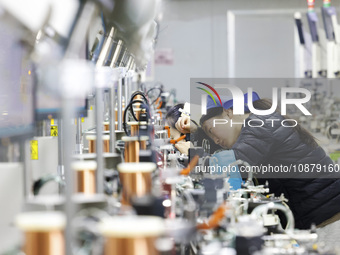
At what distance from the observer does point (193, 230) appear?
5.09 feet

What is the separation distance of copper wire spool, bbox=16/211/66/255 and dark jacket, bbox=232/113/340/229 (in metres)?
3.76

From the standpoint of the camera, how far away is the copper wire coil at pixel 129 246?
1203mm

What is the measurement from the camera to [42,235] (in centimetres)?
129

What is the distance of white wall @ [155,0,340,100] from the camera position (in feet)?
44.2

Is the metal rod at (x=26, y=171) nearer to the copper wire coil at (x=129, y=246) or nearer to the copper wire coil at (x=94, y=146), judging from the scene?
the copper wire coil at (x=94, y=146)

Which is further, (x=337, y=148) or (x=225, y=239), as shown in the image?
(x=337, y=148)

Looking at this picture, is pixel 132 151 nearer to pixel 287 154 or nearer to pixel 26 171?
pixel 26 171

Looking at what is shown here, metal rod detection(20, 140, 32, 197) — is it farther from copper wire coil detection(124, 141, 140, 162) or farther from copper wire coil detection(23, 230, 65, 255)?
copper wire coil detection(23, 230, 65, 255)

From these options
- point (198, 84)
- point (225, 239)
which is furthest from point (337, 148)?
point (225, 239)

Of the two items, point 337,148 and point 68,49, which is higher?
point 68,49

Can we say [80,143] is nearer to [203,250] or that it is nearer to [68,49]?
[203,250]

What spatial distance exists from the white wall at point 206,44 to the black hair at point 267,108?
801cm

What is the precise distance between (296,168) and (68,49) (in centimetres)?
399

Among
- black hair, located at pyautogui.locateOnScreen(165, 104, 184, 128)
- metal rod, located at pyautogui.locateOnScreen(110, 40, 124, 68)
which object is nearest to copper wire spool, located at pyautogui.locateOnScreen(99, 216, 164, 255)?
metal rod, located at pyautogui.locateOnScreen(110, 40, 124, 68)
